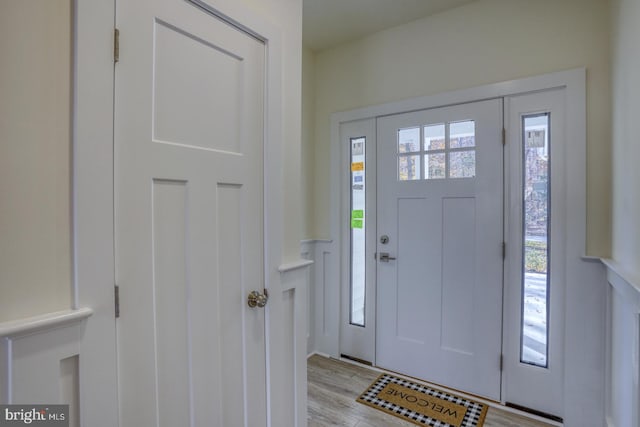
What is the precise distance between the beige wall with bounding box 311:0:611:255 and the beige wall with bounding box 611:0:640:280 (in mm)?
97

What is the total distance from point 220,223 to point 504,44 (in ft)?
7.08

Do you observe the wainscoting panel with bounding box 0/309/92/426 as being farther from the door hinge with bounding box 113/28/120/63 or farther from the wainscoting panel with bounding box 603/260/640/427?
the wainscoting panel with bounding box 603/260/640/427

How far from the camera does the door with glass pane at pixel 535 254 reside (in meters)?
1.97

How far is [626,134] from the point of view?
60.6 inches

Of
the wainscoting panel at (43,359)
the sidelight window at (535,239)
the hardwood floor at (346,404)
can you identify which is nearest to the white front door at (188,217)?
the wainscoting panel at (43,359)

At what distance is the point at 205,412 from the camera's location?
1.13 m

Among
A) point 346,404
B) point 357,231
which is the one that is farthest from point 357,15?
point 346,404

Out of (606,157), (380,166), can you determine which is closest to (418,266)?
(380,166)

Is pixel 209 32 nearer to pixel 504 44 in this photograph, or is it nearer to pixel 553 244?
pixel 504 44

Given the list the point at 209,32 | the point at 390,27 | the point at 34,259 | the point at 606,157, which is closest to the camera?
the point at 34,259

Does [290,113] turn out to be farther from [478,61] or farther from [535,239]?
[535,239]

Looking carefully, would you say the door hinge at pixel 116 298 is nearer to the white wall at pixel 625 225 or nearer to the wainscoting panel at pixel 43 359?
the wainscoting panel at pixel 43 359

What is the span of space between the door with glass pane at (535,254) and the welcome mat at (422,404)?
313 mm

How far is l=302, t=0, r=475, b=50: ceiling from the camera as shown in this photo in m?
2.21
